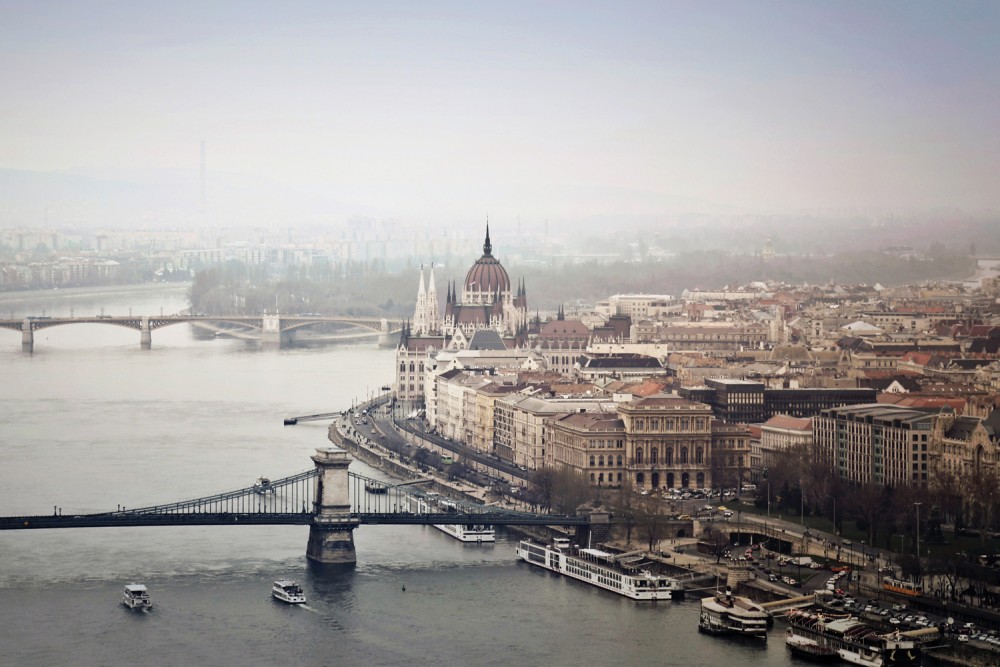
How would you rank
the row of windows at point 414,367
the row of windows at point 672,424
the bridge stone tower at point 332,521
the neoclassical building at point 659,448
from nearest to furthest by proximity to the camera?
the bridge stone tower at point 332,521
the neoclassical building at point 659,448
the row of windows at point 672,424
the row of windows at point 414,367

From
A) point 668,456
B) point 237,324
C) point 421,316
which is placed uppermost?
point 421,316

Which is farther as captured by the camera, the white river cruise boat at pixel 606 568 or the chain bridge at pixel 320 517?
the chain bridge at pixel 320 517

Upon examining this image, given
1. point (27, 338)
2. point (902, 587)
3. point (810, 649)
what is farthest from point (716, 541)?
point (27, 338)

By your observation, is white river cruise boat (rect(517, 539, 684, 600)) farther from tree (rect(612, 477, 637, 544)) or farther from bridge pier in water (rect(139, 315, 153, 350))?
bridge pier in water (rect(139, 315, 153, 350))

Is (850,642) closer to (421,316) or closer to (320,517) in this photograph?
(320,517)

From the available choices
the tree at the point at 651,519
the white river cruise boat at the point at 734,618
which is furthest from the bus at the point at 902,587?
the tree at the point at 651,519

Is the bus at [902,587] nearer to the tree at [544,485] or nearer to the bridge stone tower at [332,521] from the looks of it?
the bridge stone tower at [332,521]
